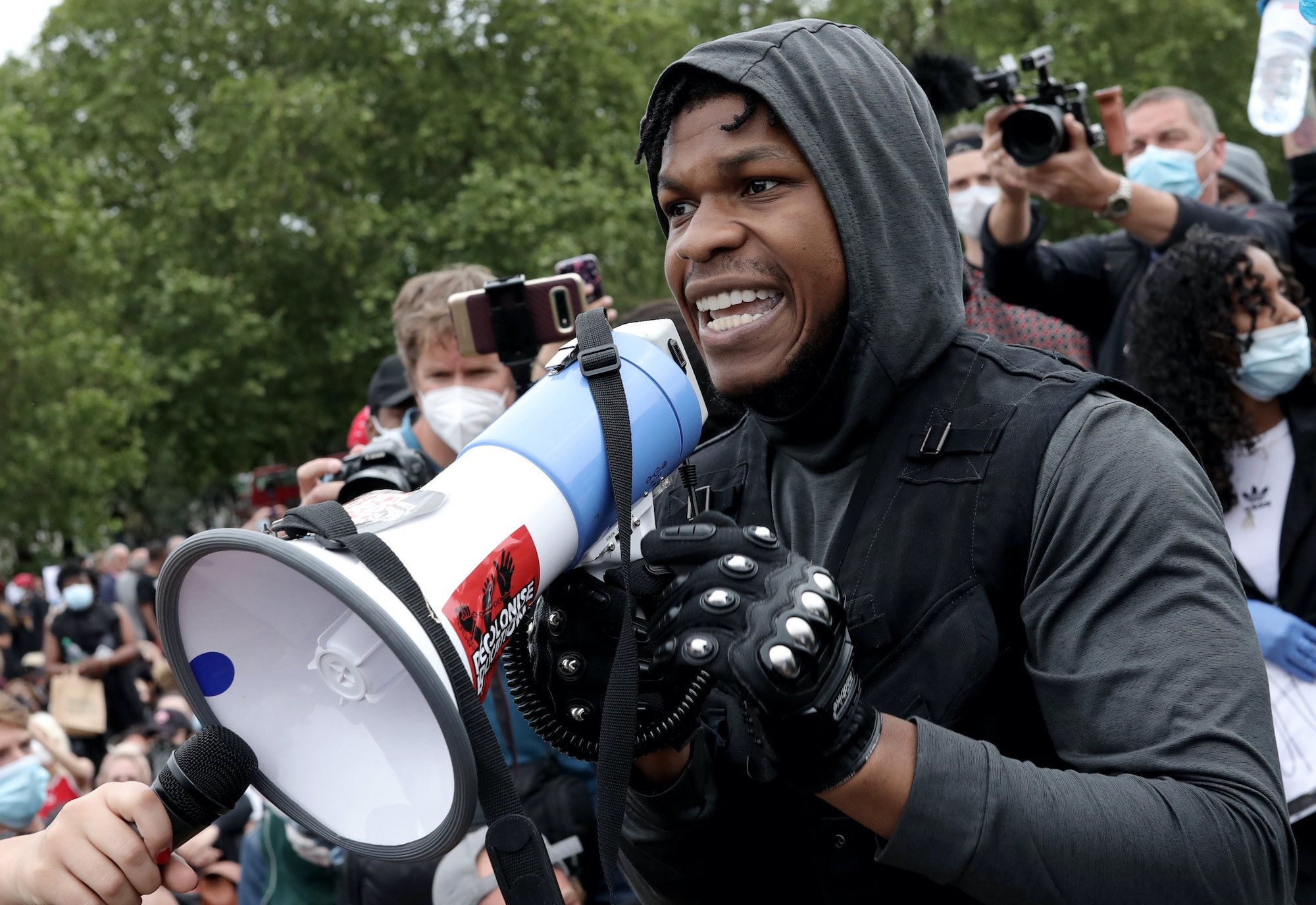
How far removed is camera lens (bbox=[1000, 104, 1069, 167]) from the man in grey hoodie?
195cm

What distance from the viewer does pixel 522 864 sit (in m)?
1.60

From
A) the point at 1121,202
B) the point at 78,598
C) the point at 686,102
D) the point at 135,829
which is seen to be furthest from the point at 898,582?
the point at 78,598

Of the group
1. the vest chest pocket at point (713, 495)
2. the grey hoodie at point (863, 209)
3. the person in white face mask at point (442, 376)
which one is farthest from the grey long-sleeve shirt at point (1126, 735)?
the person in white face mask at point (442, 376)

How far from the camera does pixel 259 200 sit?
18.3m

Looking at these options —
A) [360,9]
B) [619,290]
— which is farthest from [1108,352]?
[360,9]

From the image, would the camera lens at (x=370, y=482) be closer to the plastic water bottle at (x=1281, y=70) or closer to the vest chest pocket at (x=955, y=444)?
the vest chest pocket at (x=955, y=444)

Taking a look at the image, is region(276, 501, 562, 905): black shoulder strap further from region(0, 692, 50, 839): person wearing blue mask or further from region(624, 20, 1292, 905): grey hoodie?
region(0, 692, 50, 839): person wearing blue mask

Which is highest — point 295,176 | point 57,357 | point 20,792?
point 295,176

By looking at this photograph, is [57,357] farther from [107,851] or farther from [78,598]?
[107,851]

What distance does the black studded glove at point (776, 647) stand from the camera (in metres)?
1.40

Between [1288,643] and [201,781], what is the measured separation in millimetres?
2517

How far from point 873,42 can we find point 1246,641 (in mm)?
1070

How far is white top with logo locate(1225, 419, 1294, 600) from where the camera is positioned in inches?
126

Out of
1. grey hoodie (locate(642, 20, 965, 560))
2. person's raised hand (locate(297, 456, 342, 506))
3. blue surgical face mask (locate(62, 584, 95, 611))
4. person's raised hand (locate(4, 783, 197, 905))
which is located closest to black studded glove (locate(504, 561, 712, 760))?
grey hoodie (locate(642, 20, 965, 560))
